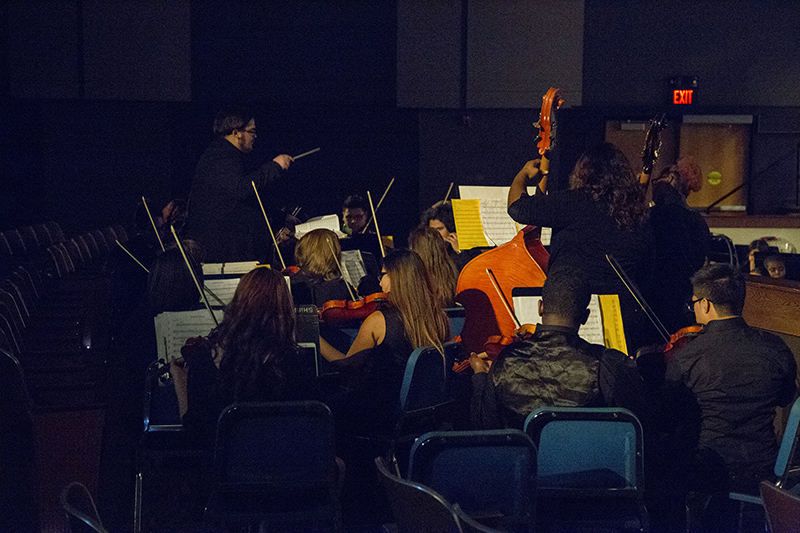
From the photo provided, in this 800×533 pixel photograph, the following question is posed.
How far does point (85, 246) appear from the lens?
6.05 metres

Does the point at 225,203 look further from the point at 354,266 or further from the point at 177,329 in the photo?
the point at 177,329

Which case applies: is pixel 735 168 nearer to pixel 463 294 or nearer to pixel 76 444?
pixel 463 294

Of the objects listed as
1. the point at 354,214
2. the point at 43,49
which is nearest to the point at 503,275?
the point at 354,214

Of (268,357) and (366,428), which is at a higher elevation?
(268,357)

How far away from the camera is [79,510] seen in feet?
4.72

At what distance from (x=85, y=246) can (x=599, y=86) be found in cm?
560

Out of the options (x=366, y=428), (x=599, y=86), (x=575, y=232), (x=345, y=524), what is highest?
(x=599, y=86)

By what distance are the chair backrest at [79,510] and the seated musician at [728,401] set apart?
69.4 inches

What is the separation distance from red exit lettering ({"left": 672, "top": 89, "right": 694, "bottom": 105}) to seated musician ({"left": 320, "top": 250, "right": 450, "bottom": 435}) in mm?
6602

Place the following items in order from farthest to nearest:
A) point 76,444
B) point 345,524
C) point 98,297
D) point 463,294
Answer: point 98,297
point 463,294
point 345,524
point 76,444

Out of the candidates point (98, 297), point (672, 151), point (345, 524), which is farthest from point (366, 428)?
point (672, 151)

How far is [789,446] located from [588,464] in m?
0.61

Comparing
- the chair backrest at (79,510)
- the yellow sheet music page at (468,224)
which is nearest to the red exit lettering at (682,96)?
the yellow sheet music page at (468,224)

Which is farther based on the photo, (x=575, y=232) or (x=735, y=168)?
(x=735, y=168)
